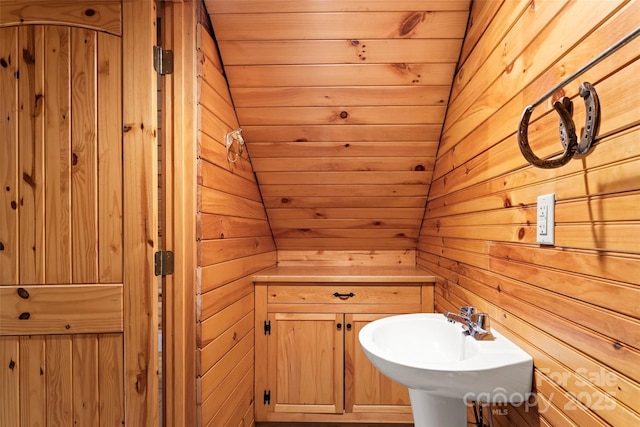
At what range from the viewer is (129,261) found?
1239 mm

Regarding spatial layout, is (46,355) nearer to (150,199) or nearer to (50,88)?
(150,199)

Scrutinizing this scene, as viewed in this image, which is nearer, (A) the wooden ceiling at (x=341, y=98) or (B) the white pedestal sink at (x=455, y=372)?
(B) the white pedestal sink at (x=455, y=372)

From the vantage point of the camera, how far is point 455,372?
33.8 inches

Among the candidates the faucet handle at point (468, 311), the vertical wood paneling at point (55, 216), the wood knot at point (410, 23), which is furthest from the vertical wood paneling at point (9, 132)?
the faucet handle at point (468, 311)

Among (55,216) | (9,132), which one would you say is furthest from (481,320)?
(9,132)

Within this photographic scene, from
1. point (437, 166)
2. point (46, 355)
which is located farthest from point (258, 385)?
point (437, 166)

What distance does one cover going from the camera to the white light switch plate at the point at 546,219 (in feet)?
2.73

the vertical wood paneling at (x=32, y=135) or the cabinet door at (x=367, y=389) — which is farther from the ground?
the vertical wood paneling at (x=32, y=135)

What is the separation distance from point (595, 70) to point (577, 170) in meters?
0.21

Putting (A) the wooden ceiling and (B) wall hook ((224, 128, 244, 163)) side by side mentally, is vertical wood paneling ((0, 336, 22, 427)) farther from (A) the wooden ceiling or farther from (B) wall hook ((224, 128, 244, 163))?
(A) the wooden ceiling

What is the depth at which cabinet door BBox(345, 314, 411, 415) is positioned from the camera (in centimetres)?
204

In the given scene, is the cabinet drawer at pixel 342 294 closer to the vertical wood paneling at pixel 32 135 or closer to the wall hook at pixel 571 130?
the vertical wood paneling at pixel 32 135

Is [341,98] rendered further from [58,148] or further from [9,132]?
[9,132]

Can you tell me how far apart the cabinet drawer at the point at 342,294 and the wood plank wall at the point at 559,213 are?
652 mm
